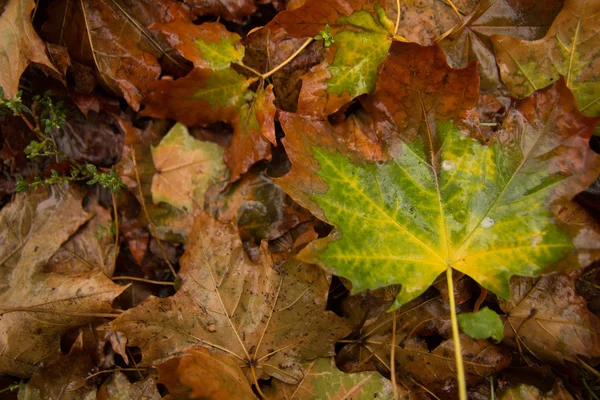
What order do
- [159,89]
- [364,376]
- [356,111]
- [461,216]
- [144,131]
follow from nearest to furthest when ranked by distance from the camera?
[461,216] → [364,376] → [356,111] → [159,89] → [144,131]

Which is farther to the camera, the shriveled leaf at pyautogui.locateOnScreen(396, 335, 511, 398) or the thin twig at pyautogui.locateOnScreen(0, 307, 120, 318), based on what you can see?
the thin twig at pyautogui.locateOnScreen(0, 307, 120, 318)

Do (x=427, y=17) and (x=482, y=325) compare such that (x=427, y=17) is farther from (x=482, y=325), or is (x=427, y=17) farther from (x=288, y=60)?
(x=482, y=325)

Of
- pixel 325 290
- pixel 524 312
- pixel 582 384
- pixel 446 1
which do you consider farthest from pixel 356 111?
pixel 582 384

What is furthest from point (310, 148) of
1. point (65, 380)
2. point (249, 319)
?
point (65, 380)

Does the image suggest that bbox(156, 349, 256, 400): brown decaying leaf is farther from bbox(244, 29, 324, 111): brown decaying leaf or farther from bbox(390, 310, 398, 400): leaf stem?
bbox(244, 29, 324, 111): brown decaying leaf

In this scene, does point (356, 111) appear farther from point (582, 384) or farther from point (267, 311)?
point (582, 384)

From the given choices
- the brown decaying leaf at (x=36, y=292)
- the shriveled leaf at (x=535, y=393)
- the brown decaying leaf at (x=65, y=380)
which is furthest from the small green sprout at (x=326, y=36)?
the brown decaying leaf at (x=65, y=380)

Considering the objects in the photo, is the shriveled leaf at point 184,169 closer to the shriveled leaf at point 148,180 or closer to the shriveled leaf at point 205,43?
Answer: the shriveled leaf at point 148,180

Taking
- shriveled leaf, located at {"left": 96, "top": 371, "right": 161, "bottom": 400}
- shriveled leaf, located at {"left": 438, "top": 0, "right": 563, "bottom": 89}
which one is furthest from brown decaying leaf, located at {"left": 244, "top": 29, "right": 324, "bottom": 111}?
shriveled leaf, located at {"left": 96, "top": 371, "right": 161, "bottom": 400}
